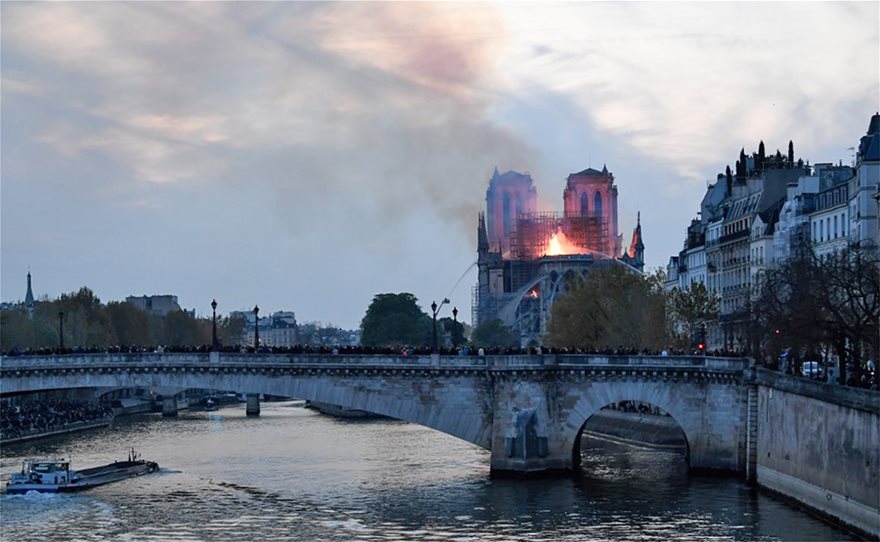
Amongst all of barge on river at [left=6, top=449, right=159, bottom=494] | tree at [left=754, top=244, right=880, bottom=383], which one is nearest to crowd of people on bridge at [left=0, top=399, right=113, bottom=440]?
barge on river at [left=6, top=449, right=159, bottom=494]

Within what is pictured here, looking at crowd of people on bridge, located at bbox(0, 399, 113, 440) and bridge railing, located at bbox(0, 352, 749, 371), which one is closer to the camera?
bridge railing, located at bbox(0, 352, 749, 371)

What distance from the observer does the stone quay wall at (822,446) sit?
54.2m

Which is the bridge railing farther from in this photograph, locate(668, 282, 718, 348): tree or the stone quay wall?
locate(668, 282, 718, 348): tree

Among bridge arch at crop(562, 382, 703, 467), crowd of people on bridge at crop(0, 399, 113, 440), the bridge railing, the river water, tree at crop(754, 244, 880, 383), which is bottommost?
the river water

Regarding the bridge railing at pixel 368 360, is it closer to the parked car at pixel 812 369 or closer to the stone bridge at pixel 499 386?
the stone bridge at pixel 499 386

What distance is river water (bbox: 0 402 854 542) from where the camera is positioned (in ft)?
205

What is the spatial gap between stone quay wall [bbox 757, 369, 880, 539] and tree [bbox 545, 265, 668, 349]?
35090mm

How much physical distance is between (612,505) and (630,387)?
11.4 metres

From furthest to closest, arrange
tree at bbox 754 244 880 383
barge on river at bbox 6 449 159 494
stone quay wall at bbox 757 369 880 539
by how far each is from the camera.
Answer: barge on river at bbox 6 449 159 494
tree at bbox 754 244 880 383
stone quay wall at bbox 757 369 880 539

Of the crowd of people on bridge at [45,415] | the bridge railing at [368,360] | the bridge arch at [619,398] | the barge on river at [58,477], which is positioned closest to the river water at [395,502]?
the barge on river at [58,477]

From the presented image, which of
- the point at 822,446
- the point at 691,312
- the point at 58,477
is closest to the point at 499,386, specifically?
the point at 58,477

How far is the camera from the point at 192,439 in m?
113

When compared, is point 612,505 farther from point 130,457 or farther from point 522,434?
point 130,457

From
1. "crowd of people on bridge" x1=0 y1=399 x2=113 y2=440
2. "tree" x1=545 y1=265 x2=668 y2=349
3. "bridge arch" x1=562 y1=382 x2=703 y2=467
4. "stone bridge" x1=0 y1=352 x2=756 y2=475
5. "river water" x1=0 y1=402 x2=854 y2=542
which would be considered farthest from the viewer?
"crowd of people on bridge" x1=0 y1=399 x2=113 y2=440
